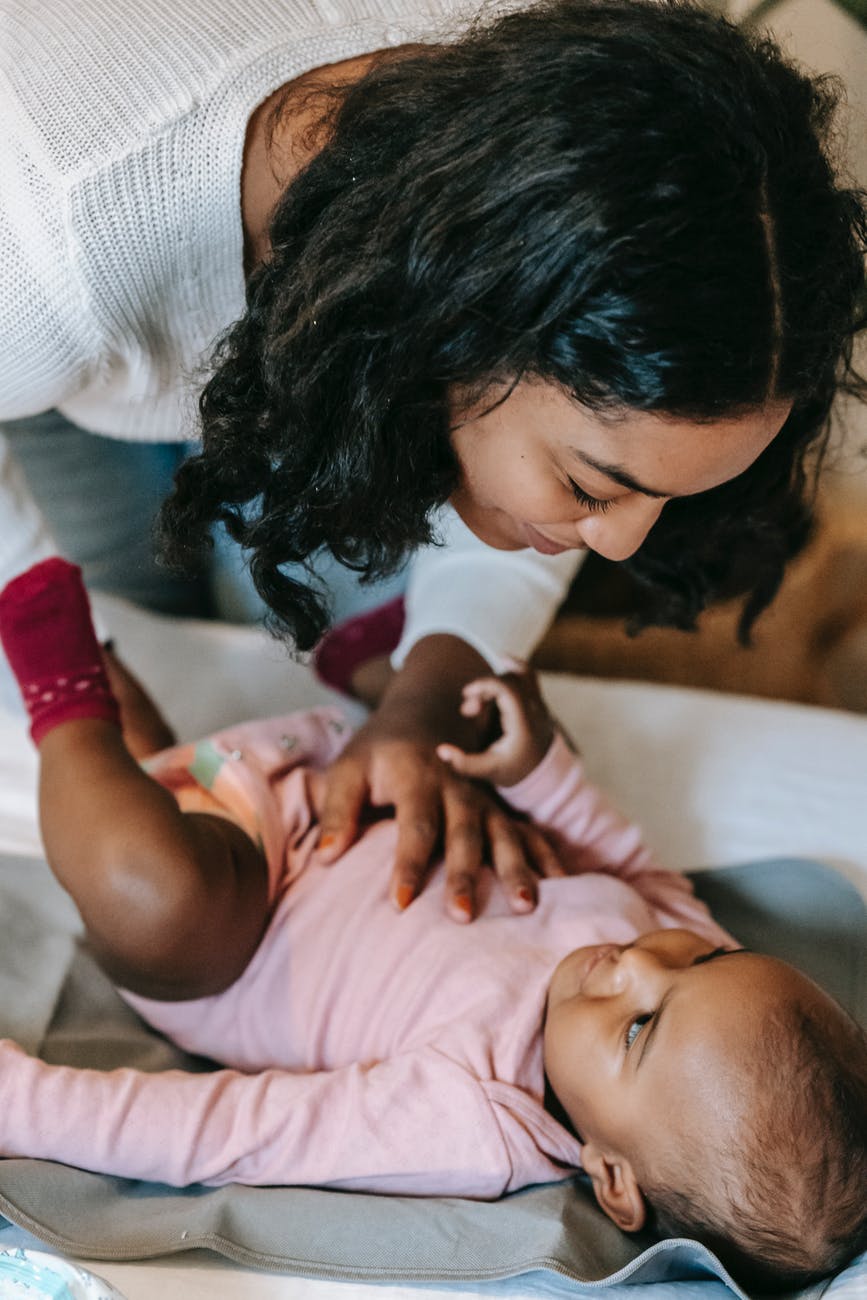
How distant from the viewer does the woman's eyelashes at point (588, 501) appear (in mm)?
699

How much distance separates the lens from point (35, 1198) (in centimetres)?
78

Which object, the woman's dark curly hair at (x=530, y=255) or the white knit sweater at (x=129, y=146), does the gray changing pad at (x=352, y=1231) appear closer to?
the woman's dark curly hair at (x=530, y=255)

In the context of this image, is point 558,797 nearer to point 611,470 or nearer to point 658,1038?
point 658,1038

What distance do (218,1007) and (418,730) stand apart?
282 millimetres

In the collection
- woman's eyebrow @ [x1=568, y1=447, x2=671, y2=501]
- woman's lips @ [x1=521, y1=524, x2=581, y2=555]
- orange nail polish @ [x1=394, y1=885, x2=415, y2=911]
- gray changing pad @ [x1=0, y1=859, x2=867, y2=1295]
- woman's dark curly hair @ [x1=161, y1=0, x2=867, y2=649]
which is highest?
woman's dark curly hair @ [x1=161, y1=0, x2=867, y2=649]

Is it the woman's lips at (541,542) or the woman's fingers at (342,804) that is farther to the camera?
the woman's fingers at (342,804)

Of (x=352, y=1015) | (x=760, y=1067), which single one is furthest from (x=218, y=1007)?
(x=760, y=1067)

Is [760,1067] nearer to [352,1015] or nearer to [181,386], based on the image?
[352,1015]

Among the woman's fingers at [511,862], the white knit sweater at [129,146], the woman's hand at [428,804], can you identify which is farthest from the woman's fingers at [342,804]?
the white knit sweater at [129,146]

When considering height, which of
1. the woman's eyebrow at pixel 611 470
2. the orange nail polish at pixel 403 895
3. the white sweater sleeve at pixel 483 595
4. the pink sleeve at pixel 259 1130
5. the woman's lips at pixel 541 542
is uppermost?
the woman's eyebrow at pixel 611 470

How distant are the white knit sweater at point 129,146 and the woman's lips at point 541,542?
0.28 meters

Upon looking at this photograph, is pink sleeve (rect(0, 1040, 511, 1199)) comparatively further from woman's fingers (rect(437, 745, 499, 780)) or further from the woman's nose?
the woman's nose

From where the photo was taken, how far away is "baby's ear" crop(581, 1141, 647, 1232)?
2.70 feet

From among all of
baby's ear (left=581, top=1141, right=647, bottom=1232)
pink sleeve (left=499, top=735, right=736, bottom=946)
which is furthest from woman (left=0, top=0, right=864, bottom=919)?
baby's ear (left=581, top=1141, right=647, bottom=1232)
